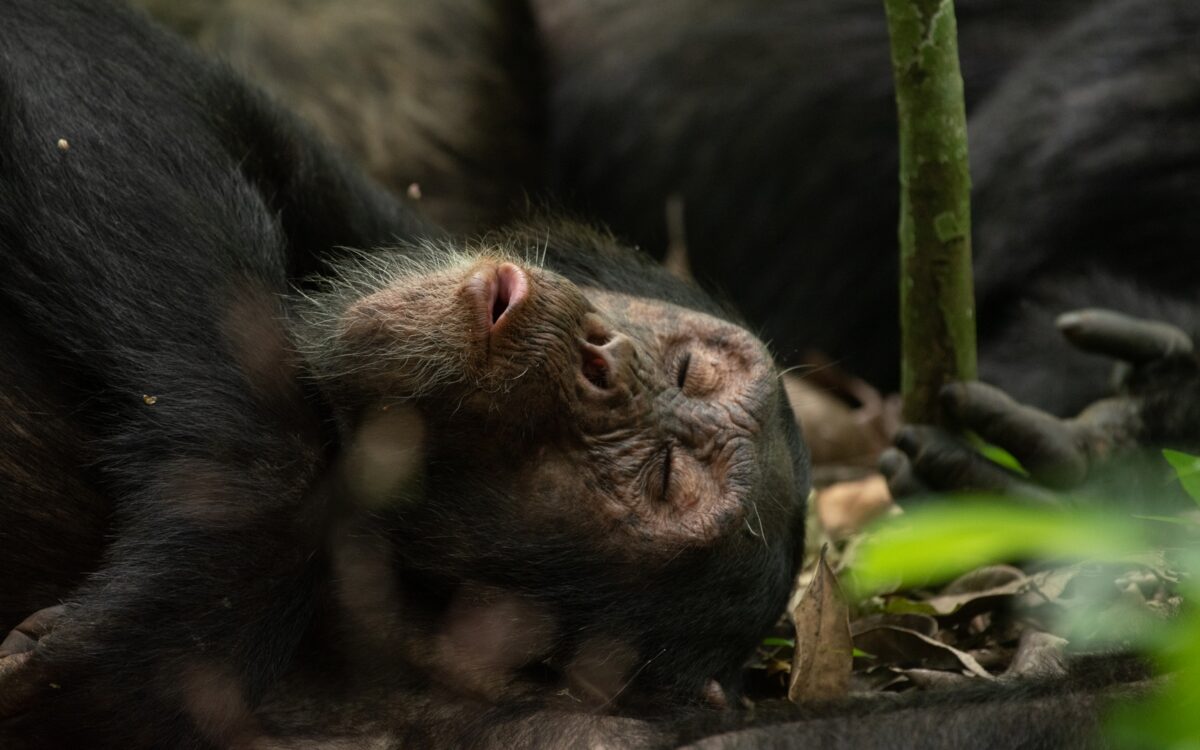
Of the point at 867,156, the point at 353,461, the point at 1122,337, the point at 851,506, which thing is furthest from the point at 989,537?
the point at 867,156

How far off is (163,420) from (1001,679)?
5.21ft

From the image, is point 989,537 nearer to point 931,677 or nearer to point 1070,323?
point 931,677

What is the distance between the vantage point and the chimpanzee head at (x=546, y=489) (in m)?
2.88

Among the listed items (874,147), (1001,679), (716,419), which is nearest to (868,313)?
(874,147)

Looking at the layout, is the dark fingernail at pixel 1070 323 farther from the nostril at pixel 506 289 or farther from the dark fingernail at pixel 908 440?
the nostril at pixel 506 289

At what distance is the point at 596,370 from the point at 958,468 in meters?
1.33

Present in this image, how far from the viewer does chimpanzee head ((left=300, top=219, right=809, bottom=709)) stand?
2881 mm

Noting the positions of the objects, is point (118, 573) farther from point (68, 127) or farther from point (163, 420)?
point (68, 127)

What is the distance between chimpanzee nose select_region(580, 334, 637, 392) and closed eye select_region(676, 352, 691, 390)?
0.66 ft

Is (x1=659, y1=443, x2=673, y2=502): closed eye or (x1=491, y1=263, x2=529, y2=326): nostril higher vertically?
(x1=491, y1=263, x2=529, y2=326): nostril

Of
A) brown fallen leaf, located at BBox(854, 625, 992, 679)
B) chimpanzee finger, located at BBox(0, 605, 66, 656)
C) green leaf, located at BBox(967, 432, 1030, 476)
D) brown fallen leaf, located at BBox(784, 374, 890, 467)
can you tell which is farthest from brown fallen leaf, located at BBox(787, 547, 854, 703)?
brown fallen leaf, located at BBox(784, 374, 890, 467)

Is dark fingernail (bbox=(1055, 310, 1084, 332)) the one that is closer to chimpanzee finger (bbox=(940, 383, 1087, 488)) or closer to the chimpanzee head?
chimpanzee finger (bbox=(940, 383, 1087, 488))

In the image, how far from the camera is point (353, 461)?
2.94 meters

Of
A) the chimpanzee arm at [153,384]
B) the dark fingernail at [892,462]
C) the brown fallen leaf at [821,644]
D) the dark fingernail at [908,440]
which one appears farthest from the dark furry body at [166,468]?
the dark fingernail at [892,462]
